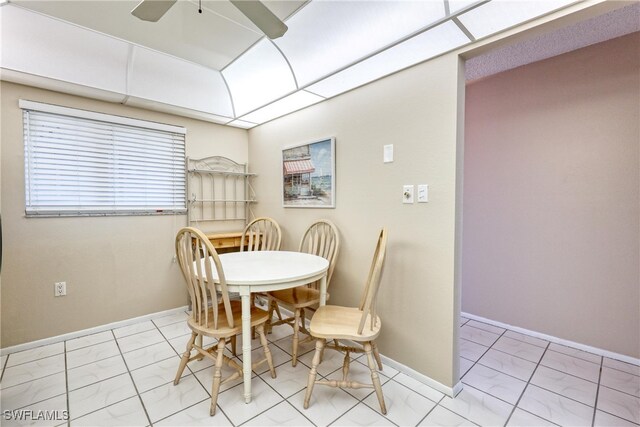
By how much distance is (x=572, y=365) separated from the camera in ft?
6.53

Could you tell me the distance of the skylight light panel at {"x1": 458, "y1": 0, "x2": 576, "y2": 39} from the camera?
4.27ft

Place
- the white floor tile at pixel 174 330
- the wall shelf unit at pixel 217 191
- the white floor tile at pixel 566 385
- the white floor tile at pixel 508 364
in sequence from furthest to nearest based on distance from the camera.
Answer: the wall shelf unit at pixel 217 191 → the white floor tile at pixel 174 330 → the white floor tile at pixel 508 364 → the white floor tile at pixel 566 385

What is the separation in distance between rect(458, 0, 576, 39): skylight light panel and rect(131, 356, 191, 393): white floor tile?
2772mm

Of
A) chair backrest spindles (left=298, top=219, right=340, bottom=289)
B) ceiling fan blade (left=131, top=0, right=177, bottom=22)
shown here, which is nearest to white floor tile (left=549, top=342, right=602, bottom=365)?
chair backrest spindles (left=298, top=219, right=340, bottom=289)

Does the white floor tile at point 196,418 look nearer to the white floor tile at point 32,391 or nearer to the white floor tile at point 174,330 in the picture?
the white floor tile at point 32,391

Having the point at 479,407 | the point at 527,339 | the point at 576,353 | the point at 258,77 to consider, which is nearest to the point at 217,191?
the point at 258,77

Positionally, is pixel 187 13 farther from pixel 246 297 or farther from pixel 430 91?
pixel 246 297

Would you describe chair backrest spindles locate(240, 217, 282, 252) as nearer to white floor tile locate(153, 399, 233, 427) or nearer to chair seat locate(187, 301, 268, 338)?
chair seat locate(187, 301, 268, 338)

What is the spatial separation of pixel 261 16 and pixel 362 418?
2.15 m

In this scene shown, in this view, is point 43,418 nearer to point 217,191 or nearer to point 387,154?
point 217,191

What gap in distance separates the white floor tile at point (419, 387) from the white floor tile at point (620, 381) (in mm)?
1127

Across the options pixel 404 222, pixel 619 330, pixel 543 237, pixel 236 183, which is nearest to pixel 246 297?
pixel 404 222

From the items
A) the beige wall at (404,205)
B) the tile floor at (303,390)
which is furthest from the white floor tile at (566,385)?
the beige wall at (404,205)

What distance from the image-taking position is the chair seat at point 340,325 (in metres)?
1.53
